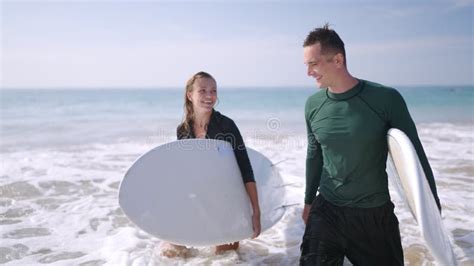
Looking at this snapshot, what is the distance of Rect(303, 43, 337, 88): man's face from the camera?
2.03 m

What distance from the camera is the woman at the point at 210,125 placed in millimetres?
2662

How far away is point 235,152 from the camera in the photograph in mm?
2723

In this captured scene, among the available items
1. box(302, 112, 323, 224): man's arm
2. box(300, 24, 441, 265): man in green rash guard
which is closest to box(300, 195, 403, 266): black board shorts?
box(300, 24, 441, 265): man in green rash guard

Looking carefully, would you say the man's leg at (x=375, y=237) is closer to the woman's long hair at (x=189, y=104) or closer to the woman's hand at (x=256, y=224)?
the woman's hand at (x=256, y=224)

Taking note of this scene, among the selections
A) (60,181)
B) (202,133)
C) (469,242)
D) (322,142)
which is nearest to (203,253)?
(202,133)

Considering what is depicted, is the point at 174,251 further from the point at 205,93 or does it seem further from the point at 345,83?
the point at 345,83

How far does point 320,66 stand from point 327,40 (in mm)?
130

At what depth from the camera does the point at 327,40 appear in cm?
203

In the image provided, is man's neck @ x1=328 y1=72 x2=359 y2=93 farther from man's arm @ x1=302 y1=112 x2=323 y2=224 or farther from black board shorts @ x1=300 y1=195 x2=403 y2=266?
black board shorts @ x1=300 y1=195 x2=403 y2=266

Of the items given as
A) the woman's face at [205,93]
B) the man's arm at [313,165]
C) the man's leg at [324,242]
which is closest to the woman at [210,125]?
the woman's face at [205,93]

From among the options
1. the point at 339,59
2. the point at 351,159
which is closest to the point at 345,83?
the point at 339,59

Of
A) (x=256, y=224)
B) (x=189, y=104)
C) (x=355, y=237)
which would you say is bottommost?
(x=256, y=224)

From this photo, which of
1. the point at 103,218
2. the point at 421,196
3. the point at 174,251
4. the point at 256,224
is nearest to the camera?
the point at 421,196

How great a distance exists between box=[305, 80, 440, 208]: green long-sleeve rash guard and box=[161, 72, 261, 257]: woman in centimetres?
65
